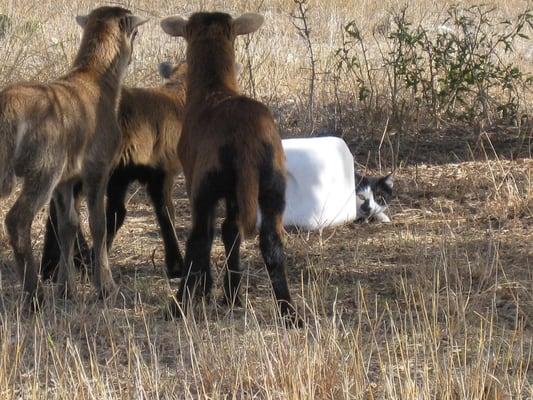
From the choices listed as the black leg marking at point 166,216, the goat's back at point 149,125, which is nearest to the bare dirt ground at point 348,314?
the black leg marking at point 166,216

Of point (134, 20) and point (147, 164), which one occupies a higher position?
point (134, 20)

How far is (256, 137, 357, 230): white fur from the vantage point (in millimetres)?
8617

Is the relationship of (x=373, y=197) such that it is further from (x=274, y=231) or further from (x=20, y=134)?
(x=20, y=134)

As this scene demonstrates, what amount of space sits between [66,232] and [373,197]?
2525 millimetres

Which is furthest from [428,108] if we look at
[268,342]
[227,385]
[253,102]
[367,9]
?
[367,9]

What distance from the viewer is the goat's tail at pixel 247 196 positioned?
6.29 meters

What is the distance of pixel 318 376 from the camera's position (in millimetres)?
5293

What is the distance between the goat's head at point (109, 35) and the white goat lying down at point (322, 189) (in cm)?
152

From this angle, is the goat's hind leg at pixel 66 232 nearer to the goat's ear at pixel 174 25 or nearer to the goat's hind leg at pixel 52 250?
the goat's hind leg at pixel 52 250

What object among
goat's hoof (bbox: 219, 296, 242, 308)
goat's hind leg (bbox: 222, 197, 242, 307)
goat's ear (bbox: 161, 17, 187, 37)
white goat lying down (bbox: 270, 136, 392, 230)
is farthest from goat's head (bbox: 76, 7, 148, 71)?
goat's hoof (bbox: 219, 296, 242, 308)

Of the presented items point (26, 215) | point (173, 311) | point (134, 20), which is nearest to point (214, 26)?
point (134, 20)

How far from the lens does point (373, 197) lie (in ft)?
29.4

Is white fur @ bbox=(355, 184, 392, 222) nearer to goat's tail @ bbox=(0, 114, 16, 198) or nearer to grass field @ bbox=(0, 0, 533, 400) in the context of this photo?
grass field @ bbox=(0, 0, 533, 400)

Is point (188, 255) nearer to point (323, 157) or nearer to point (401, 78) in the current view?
point (323, 157)
